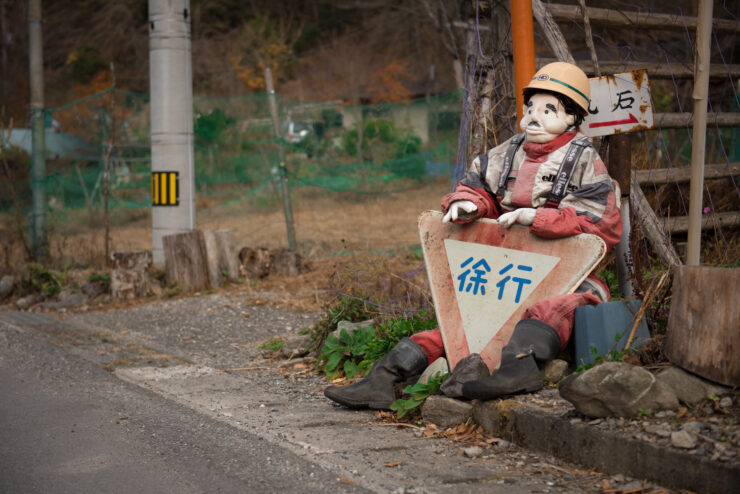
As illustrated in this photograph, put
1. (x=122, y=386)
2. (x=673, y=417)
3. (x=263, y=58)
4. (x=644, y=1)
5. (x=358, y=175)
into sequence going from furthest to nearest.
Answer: (x=263, y=58) → (x=358, y=175) → (x=644, y=1) → (x=122, y=386) → (x=673, y=417)

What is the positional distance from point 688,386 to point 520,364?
0.81 meters

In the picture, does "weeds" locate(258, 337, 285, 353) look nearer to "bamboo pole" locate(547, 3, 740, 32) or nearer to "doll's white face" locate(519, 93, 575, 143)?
"doll's white face" locate(519, 93, 575, 143)

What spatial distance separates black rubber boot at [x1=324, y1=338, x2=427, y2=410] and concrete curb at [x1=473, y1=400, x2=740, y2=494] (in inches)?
23.5

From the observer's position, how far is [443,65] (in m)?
37.5

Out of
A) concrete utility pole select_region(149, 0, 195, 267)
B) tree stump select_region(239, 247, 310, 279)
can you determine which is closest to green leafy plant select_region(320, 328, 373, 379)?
tree stump select_region(239, 247, 310, 279)

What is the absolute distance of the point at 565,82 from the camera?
504 centimetres

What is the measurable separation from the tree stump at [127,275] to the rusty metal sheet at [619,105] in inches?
242

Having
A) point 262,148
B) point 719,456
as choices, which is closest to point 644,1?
point 719,456

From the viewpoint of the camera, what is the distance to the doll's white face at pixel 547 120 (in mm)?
5035

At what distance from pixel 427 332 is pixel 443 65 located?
33562 mm

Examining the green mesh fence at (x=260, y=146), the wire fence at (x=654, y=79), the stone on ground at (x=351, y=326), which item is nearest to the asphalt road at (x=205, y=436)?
the stone on ground at (x=351, y=326)

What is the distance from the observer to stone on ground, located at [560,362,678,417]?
379 cm

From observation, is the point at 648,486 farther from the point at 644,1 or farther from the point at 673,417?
the point at 644,1

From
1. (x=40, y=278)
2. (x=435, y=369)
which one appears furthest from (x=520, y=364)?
(x=40, y=278)
